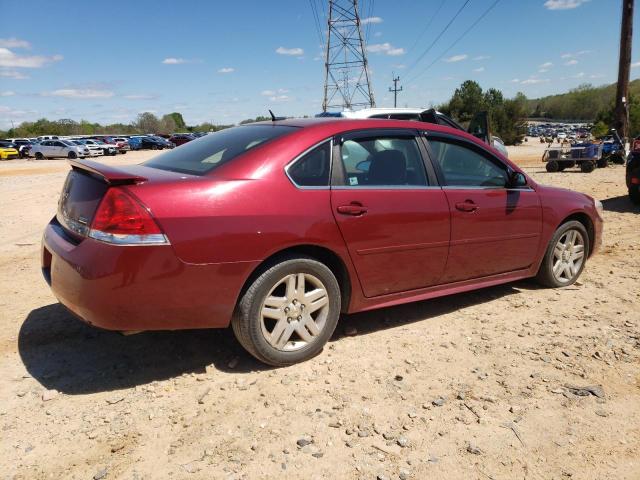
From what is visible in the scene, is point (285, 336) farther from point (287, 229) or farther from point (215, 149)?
point (215, 149)

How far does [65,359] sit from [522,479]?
2.83m

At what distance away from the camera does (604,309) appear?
430 cm

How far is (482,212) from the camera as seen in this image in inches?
157

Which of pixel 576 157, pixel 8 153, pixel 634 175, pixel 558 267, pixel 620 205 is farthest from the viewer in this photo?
pixel 8 153

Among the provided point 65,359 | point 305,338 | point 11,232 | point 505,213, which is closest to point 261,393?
point 305,338

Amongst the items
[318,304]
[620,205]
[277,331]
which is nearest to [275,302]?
[277,331]

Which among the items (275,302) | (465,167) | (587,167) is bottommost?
(587,167)

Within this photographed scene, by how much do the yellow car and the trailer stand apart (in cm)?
3962

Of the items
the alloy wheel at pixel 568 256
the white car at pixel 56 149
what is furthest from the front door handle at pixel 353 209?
the white car at pixel 56 149

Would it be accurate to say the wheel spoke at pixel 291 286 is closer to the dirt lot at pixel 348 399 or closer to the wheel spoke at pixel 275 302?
the wheel spoke at pixel 275 302

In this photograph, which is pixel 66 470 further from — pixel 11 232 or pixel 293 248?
pixel 11 232

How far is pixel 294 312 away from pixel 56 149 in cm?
4037

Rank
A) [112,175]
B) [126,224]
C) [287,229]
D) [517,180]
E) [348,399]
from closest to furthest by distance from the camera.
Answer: [126,224] → [112,175] → [348,399] → [287,229] → [517,180]

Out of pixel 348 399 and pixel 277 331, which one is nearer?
pixel 348 399
